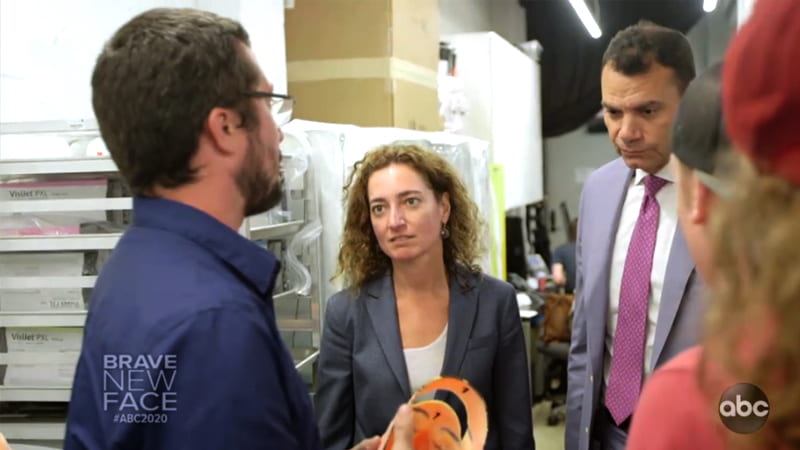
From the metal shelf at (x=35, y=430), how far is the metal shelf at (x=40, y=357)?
0.16 m

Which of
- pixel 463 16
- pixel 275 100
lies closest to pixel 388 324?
pixel 275 100

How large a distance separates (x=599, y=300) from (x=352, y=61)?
5.95 ft

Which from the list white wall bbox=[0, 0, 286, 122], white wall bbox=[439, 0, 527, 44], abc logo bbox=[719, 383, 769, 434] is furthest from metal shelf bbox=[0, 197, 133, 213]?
white wall bbox=[439, 0, 527, 44]

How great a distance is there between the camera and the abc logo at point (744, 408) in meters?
0.62

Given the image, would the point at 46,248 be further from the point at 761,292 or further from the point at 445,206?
the point at 761,292

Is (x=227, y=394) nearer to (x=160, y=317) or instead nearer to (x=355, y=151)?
Answer: (x=160, y=317)

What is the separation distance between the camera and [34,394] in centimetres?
192

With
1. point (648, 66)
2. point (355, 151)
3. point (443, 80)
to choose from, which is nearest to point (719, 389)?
point (648, 66)

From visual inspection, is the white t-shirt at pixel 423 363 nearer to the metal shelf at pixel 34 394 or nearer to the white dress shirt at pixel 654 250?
the white dress shirt at pixel 654 250

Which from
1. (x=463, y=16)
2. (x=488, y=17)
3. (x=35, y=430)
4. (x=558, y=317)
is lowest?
(x=558, y=317)

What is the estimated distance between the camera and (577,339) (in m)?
2.02

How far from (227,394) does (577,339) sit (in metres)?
1.28

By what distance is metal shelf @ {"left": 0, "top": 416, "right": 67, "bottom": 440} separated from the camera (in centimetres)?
193

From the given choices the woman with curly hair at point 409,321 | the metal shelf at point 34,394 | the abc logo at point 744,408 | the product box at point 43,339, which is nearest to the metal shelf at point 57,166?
the product box at point 43,339
